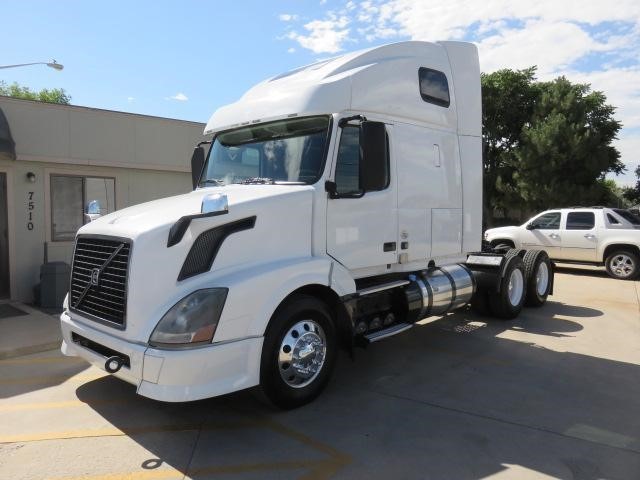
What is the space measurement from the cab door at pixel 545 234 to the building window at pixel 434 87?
30.3 feet

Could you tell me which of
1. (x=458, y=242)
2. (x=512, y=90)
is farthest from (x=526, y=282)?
(x=512, y=90)

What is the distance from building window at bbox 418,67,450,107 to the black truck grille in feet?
12.5

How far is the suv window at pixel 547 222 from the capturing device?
→ 1405 cm

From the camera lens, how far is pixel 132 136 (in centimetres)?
1064

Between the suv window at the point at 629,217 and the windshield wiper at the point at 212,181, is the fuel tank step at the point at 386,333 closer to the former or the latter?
the windshield wiper at the point at 212,181

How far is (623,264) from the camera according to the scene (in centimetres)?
1291

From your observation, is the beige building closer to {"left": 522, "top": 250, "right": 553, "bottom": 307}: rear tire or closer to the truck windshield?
the truck windshield

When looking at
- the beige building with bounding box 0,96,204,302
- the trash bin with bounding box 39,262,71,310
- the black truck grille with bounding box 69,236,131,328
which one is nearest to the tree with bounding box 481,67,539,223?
the beige building with bounding box 0,96,204,302

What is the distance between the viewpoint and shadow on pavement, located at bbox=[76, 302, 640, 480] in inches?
141

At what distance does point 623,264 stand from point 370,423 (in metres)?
11.4

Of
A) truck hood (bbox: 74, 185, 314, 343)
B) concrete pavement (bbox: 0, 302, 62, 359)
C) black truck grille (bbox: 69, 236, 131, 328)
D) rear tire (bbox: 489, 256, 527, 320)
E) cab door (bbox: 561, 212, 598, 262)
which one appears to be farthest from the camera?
cab door (bbox: 561, 212, 598, 262)

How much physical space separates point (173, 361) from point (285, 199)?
1654 millimetres

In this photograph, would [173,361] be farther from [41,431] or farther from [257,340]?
[41,431]

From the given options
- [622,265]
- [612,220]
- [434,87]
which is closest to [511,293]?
[434,87]
